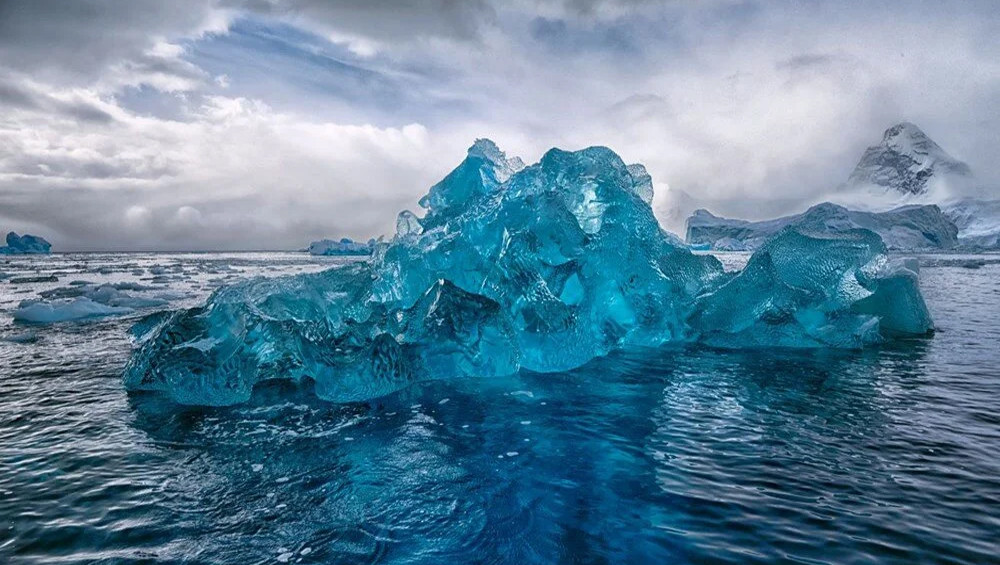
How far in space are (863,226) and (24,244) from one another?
126 metres

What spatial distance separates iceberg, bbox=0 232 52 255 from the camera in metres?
73.9

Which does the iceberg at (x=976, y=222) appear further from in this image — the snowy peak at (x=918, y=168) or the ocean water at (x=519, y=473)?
the ocean water at (x=519, y=473)

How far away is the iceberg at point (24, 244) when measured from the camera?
73.9 m

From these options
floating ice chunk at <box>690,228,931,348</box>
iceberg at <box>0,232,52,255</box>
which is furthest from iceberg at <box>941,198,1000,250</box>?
iceberg at <box>0,232,52,255</box>

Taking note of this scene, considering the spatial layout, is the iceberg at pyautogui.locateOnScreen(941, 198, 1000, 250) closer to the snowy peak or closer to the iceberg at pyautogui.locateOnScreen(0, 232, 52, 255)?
the snowy peak

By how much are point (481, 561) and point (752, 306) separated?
9.40 metres

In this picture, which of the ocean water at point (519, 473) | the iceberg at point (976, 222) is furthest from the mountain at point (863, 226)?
the ocean water at point (519, 473)

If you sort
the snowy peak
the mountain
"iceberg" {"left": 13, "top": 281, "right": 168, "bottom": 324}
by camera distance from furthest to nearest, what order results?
the snowy peak, the mountain, "iceberg" {"left": 13, "top": 281, "right": 168, "bottom": 324}

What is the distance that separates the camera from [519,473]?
4379 mm

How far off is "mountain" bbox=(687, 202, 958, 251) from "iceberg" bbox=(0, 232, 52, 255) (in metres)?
108

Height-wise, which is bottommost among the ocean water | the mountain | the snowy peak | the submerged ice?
the ocean water

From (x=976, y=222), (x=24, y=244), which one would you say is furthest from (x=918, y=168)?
(x=24, y=244)

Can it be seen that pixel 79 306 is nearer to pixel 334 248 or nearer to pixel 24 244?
pixel 334 248

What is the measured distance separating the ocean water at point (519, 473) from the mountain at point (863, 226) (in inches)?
2321
